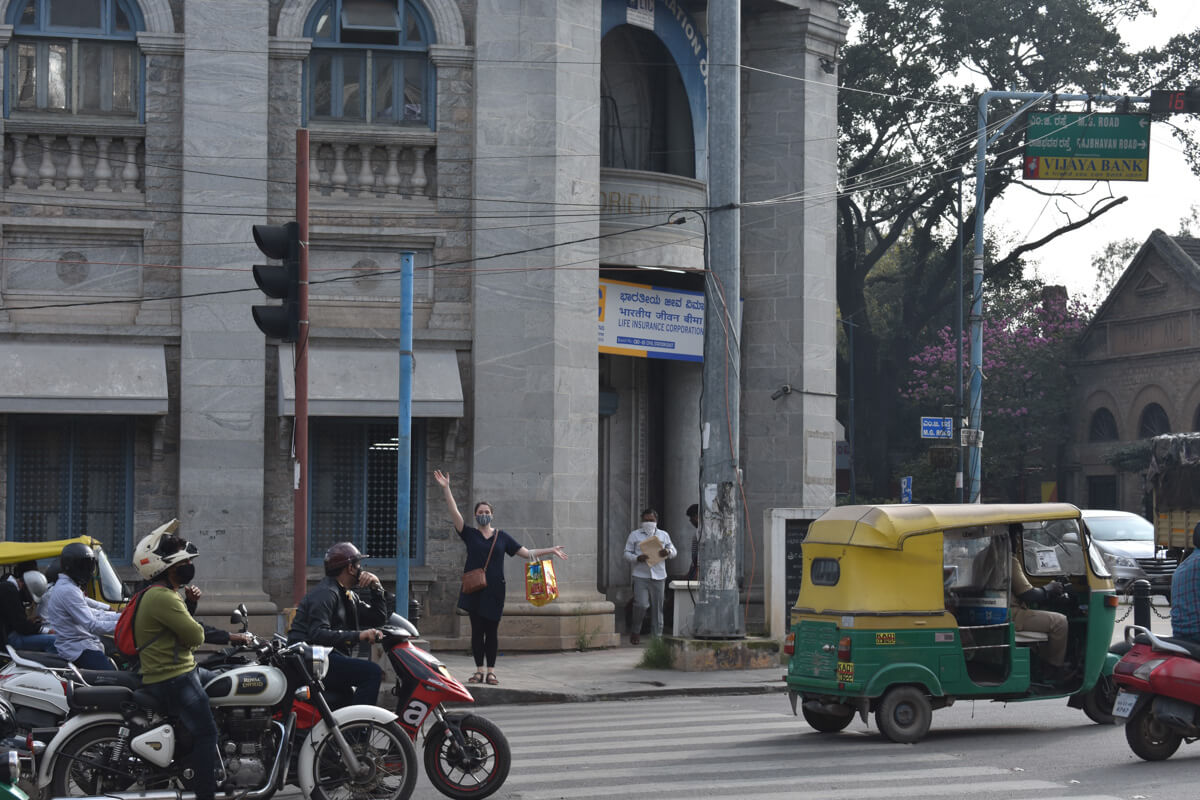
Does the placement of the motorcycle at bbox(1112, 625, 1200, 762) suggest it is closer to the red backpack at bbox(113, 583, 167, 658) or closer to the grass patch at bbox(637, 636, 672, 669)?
the red backpack at bbox(113, 583, 167, 658)

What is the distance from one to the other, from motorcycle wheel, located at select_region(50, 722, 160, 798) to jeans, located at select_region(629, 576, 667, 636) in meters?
11.7

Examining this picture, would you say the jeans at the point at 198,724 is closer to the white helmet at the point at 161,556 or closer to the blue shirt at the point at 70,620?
the white helmet at the point at 161,556

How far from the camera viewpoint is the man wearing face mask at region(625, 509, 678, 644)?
66.0 feet

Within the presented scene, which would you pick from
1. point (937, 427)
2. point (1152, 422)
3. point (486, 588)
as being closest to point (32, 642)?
point (486, 588)

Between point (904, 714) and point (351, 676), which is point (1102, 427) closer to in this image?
point (904, 714)

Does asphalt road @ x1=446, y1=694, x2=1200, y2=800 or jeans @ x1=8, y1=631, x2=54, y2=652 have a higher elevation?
jeans @ x1=8, y1=631, x2=54, y2=652

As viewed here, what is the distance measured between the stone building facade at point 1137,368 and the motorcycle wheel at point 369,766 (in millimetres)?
42786

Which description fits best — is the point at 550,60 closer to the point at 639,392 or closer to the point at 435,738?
the point at 639,392

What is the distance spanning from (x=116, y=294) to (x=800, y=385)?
9.61 metres

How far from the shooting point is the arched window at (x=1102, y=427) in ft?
171

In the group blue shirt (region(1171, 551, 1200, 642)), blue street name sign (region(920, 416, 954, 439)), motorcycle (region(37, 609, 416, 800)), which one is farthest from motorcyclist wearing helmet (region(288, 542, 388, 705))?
blue street name sign (region(920, 416, 954, 439))

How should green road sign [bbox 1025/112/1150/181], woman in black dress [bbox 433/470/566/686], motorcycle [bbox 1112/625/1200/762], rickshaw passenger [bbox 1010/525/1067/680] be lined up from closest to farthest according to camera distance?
motorcycle [bbox 1112/625/1200/762] < rickshaw passenger [bbox 1010/525/1067/680] < woman in black dress [bbox 433/470/566/686] < green road sign [bbox 1025/112/1150/181]

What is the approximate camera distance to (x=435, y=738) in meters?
9.60

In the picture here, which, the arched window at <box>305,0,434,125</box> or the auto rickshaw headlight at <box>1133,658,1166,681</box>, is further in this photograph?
the arched window at <box>305,0,434,125</box>
